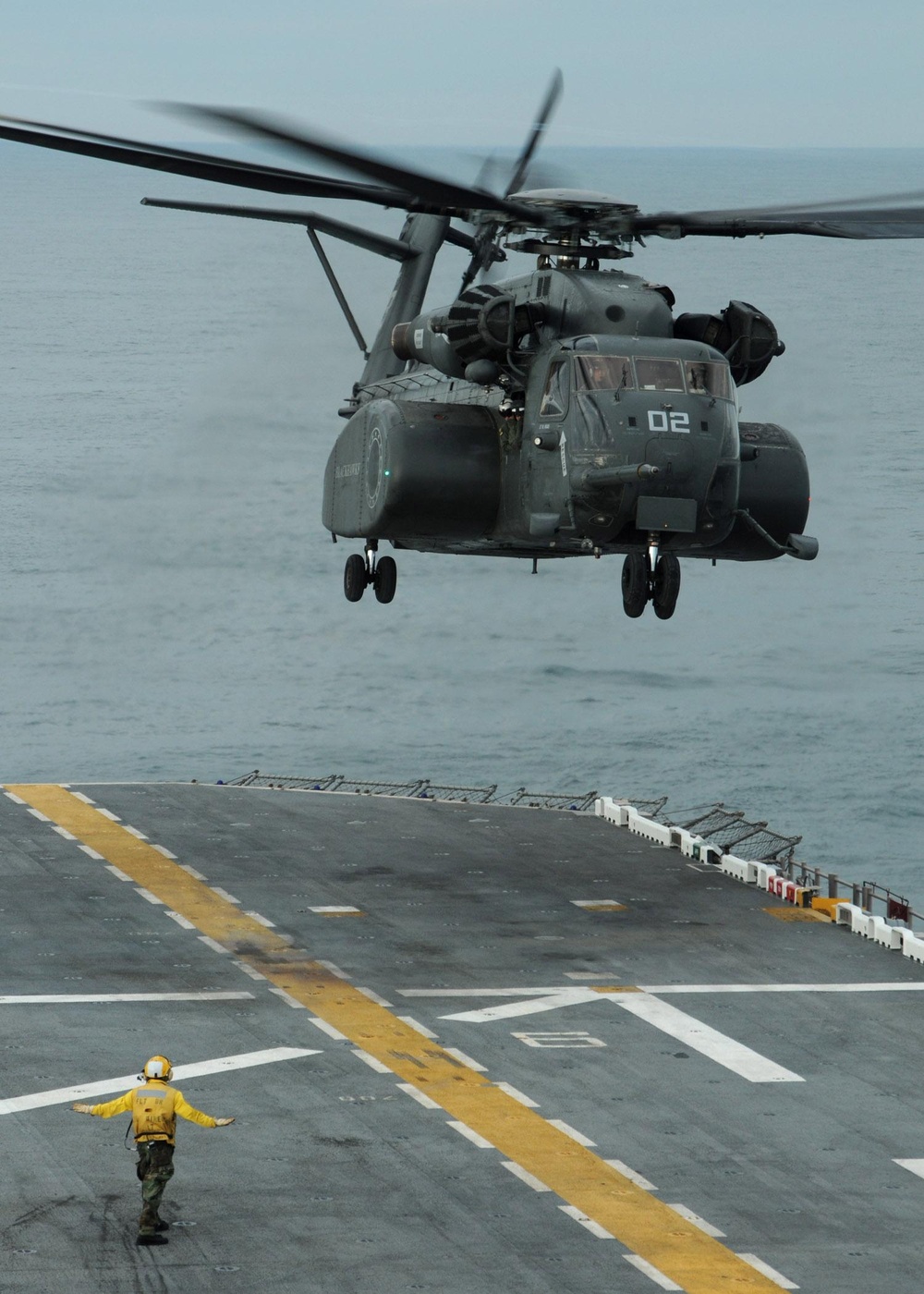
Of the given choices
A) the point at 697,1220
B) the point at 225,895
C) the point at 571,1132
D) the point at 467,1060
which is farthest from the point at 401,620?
the point at 697,1220

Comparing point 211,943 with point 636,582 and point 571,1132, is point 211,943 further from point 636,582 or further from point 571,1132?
point 571,1132

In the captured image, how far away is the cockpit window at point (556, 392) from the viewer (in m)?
29.9

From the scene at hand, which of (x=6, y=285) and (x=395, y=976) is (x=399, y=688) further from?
(x=6, y=285)

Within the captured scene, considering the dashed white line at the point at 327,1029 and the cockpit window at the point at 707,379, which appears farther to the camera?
the dashed white line at the point at 327,1029

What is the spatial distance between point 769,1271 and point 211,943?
16134 millimetres

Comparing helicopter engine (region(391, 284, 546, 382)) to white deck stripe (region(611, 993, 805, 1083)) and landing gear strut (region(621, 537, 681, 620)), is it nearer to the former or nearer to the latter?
landing gear strut (region(621, 537, 681, 620))

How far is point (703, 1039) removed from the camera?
102 feet

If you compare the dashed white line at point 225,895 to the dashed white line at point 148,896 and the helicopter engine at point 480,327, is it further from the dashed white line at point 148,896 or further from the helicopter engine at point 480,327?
the helicopter engine at point 480,327

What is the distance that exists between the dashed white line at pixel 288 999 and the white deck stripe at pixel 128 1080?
2.28 meters

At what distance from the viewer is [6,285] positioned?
172 metres

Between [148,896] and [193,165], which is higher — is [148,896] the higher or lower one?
the lower one

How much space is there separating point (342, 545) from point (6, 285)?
7477 centimetres

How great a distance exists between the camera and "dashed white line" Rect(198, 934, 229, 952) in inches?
1393

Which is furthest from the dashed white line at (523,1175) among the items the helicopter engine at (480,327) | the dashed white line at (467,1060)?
the helicopter engine at (480,327)
